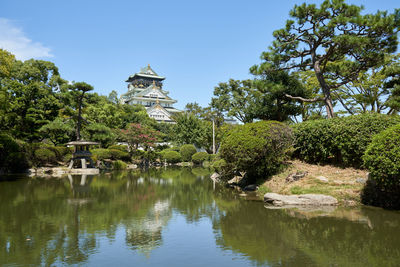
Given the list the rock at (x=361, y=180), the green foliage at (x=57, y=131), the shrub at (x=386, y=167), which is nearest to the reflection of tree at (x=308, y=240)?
the shrub at (x=386, y=167)

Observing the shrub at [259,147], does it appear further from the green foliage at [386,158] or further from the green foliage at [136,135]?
the green foliage at [136,135]

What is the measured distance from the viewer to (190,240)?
18.1 feet

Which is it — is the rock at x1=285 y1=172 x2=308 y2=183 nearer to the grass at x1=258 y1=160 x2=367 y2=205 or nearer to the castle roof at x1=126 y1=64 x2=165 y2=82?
the grass at x1=258 y1=160 x2=367 y2=205

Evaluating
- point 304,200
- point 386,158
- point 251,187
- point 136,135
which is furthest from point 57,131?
point 386,158

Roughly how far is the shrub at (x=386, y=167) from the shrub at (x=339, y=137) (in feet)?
6.97

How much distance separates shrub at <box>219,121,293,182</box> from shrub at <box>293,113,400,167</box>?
76 cm

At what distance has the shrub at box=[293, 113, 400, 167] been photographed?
9969 millimetres

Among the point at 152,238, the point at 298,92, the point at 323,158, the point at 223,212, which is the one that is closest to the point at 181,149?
the point at 298,92

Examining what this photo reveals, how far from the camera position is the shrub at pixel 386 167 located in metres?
7.05

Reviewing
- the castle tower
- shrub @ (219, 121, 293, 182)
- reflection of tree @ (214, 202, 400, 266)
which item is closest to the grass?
shrub @ (219, 121, 293, 182)

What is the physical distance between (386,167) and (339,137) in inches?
→ 144

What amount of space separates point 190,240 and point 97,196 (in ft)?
20.0

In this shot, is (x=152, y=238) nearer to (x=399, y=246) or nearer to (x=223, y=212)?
(x=223, y=212)

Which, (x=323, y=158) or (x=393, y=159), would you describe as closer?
(x=393, y=159)
